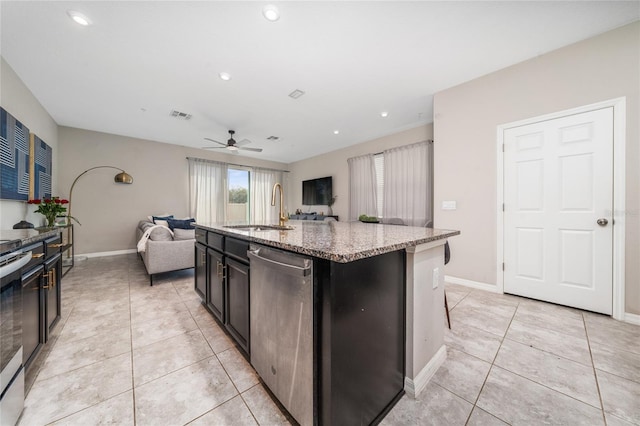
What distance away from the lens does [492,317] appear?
82.6 inches

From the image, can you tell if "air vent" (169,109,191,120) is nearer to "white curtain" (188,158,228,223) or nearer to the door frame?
"white curtain" (188,158,228,223)

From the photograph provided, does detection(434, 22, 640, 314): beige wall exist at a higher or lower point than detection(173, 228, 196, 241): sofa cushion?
higher

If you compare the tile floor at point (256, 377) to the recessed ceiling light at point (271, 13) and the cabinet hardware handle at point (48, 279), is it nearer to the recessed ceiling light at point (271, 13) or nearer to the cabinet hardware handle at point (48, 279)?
the cabinet hardware handle at point (48, 279)

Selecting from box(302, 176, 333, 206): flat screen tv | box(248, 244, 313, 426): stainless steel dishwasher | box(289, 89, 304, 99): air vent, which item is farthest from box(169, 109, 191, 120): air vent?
box(248, 244, 313, 426): stainless steel dishwasher

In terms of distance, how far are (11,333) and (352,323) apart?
5.00ft

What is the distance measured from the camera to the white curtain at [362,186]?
5.17 m

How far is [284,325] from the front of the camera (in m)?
1.05

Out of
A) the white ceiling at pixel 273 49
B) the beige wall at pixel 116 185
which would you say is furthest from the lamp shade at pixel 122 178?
the white ceiling at pixel 273 49

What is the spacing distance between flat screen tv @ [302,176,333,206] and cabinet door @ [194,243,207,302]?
4.18m

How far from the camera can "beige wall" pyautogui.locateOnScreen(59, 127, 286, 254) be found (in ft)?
14.7

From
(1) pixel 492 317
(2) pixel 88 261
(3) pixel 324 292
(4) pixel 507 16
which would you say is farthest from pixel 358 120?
(2) pixel 88 261

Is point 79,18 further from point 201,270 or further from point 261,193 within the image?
point 261,193

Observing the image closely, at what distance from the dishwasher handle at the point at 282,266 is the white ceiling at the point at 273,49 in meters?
1.95

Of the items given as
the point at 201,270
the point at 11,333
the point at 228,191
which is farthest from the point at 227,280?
the point at 228,191
